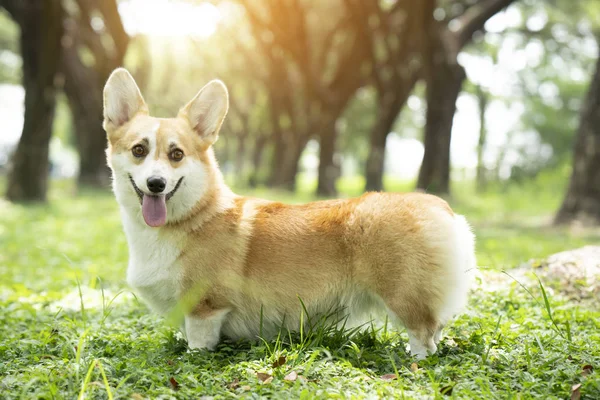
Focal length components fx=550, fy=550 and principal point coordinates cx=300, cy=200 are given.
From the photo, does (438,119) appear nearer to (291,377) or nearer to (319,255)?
(319,255)

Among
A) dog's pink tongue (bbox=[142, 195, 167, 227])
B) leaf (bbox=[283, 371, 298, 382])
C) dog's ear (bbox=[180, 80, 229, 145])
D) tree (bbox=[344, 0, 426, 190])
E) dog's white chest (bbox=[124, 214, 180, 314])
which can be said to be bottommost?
leaf (bbox=[283, 371, 298, 382])

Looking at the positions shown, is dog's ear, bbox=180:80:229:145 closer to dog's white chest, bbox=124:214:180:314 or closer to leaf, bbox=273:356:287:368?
dog's white chest, bbox=124:214:180:314

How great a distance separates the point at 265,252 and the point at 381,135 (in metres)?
14.5

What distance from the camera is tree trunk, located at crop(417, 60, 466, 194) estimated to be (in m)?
13.9

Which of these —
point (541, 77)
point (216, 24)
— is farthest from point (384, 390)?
point (541, 77)

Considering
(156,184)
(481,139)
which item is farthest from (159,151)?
(481,139)

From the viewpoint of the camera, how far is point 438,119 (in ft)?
46.6

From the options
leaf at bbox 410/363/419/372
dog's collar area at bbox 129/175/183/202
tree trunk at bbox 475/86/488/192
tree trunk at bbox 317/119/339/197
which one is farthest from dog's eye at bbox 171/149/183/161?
tree trunk at bbox 475/86/488/192

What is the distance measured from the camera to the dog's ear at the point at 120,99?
3.75 meters

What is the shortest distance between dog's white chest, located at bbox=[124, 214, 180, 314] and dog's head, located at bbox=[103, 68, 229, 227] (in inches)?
6.1

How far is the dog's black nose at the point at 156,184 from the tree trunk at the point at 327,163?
1571 cm

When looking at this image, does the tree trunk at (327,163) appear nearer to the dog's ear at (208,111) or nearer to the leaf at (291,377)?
the dog's ear at (208,111)

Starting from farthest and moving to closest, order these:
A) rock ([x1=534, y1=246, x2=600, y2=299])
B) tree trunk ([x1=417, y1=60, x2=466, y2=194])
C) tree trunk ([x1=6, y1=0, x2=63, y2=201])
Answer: tree trunk ([x1=417, y1=60, x2=466, y2=194])
tree trunk ([x1=6, y1=0, x2=63, y2=201])
rock ([x1=534, y1=246, x2=600, y2=299])

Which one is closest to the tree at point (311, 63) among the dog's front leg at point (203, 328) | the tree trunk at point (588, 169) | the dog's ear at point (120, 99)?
the tree trunk at point (588, 169)
